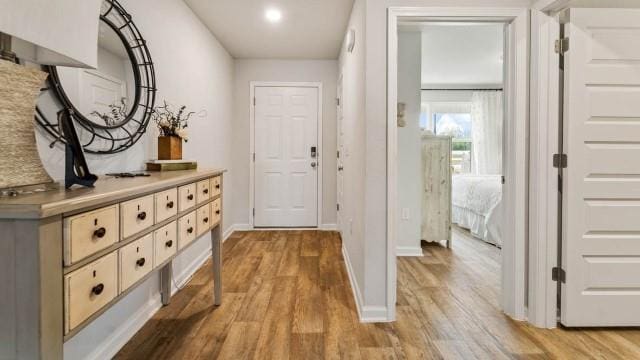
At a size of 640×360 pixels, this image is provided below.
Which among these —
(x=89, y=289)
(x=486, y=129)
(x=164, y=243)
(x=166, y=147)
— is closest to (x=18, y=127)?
(x=89, y=289)

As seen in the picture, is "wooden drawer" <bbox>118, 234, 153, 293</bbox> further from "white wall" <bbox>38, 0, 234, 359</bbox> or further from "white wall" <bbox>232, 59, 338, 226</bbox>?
"white wall" <bbox>232, 59, 338, 226</bbox>

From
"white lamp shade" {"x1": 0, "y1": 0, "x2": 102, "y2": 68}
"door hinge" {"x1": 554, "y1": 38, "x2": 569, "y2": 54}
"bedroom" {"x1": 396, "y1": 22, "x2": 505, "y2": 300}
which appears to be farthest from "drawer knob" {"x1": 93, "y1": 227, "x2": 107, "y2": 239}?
"door hinge" {"x1": 554, "y1": 38, "x2": 569, "y2": 54}

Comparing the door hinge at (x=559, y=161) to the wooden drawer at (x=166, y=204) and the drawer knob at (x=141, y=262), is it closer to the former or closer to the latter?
the wooden drawer at (x=166, y=204)

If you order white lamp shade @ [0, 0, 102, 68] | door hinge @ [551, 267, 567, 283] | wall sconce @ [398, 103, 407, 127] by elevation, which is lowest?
door hinge @ [551, 267, 567, 283]

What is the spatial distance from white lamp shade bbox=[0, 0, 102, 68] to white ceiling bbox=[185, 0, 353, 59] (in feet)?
7.19

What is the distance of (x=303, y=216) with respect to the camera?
5078 millimetres

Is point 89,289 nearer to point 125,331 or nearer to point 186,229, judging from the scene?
point 186,229

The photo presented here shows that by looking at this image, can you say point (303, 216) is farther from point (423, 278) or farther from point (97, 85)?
point (97, 85)

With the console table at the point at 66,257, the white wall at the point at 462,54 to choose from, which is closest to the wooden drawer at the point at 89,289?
the console table at the point at 66,257

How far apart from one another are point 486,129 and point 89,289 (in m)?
7.76

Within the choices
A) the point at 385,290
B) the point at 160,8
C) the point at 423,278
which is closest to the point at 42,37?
the point at 160,8

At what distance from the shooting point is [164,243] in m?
1.60

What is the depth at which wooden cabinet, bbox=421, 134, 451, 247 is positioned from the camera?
4059 millimetres

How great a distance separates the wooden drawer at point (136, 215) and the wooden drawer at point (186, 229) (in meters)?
0.33
